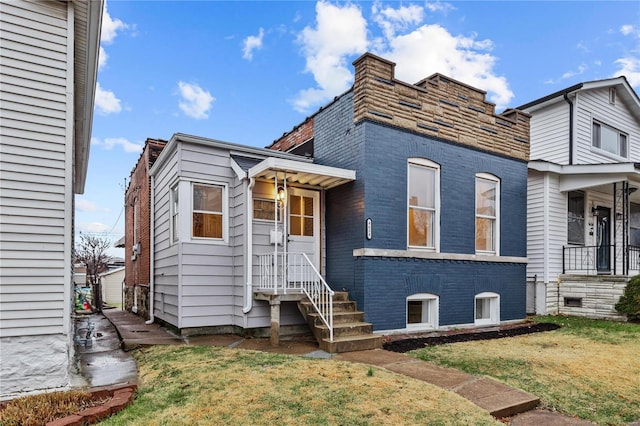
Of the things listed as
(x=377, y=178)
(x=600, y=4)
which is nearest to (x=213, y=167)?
(x=377, y=178)

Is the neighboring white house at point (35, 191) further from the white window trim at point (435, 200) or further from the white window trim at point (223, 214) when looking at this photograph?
the white window trim at point (435, 200)

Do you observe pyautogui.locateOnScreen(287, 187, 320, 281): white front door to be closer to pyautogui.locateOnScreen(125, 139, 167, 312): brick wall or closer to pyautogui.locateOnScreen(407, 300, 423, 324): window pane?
pyautogui.locateOnScreen(407, 300, 423, 324): window pane

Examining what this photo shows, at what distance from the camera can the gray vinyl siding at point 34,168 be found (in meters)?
4.52

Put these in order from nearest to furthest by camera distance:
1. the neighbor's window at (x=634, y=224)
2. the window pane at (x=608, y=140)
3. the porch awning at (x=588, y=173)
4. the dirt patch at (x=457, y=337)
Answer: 1. the dirt patch at (x=457, y=337)
2. the porch awning at (x=588, y=173)
3. the window pane at (x=608, y=140)
4. the neighbor's window at (x=634, y=224)

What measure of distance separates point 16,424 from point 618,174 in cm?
1328

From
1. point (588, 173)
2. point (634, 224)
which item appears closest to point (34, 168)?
point (588, 173)

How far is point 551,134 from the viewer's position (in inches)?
535

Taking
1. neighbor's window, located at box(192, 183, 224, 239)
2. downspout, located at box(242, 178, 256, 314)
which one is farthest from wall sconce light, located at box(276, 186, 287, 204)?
neighbor's window, located at box(192, 183, 224, 239)

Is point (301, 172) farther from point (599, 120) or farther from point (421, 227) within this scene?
point (599, 120)

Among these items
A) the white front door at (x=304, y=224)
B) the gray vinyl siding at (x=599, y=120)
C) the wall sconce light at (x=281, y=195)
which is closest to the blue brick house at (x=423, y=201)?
the white front door at (x=304, y=224)

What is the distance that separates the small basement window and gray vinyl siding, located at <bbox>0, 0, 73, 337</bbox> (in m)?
12.0

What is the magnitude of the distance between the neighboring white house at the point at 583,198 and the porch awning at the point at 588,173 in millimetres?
23

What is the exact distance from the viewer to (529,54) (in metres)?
14.4

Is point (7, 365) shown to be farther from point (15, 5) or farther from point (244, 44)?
point (244, 44)
